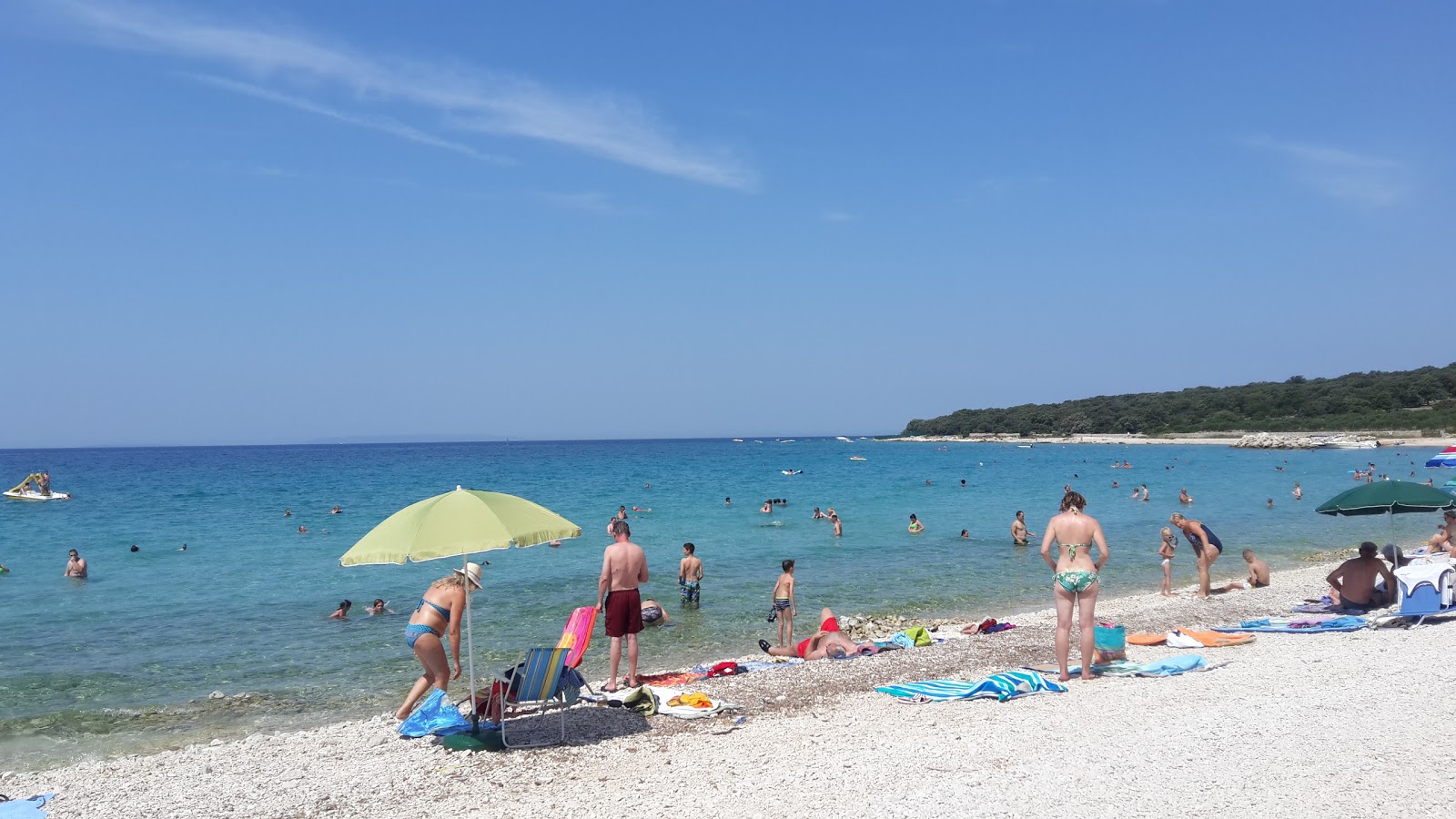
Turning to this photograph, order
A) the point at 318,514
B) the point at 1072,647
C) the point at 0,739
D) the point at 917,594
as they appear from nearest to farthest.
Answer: the point at 0,739, the point at 1072,647, the point at 917,594, the point at 318,514

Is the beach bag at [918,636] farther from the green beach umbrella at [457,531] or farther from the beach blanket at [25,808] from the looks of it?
the beach blanket at [25,808]

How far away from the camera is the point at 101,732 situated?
366 inches

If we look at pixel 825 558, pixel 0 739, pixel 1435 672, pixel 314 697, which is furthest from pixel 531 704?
pixel 825 558

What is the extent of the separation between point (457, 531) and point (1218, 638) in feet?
28.0

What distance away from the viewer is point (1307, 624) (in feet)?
35.7

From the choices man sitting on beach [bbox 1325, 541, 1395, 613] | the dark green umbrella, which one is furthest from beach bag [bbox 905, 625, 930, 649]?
man sitting on beach [bbox 1325, 541, 1395, 613]

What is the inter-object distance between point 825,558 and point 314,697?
44.2 feet

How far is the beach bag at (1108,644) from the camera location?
9.15 metres

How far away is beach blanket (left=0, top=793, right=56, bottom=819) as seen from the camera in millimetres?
6082

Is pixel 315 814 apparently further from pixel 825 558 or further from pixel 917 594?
pixel 825 558

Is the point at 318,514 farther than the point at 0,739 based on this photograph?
Yes

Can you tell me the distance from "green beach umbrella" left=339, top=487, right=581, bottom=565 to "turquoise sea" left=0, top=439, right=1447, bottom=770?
382cm

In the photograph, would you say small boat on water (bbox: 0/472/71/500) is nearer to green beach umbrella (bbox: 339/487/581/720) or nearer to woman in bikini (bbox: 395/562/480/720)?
woman in bikini (bbox: 395/562/480/720)

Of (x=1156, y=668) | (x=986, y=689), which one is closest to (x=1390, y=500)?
(x=1156, y=668)
